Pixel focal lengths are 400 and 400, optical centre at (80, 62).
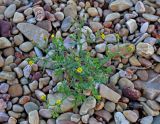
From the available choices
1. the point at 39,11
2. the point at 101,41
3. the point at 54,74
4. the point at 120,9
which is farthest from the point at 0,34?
the point at 120,9

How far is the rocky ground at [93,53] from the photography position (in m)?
2.04

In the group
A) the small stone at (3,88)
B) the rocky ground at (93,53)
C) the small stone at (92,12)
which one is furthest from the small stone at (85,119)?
the small stone at (92,12)

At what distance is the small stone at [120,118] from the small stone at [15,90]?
20.4 inches

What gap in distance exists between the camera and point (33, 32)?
90.6 inches

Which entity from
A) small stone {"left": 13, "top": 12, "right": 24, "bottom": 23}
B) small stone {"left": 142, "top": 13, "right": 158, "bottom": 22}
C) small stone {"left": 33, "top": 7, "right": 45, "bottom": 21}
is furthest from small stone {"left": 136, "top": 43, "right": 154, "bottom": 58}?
small stone {"left": 13, "top": 12, "right": 24, "bottom": 23}

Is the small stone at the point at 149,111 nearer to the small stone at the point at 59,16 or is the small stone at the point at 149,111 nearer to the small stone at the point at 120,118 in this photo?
the small stone at the point at 120,118

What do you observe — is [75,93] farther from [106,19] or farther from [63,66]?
[106,19]

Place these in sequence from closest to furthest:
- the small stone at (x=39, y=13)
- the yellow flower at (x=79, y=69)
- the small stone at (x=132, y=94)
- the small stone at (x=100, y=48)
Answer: the yellow flower at (x=79, y=69) → the small stone at (x=132, y=94) → the small stone at (x=100, y=48) → the small stone at (x=39, y=13)

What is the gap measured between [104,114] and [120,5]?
28.5 inches

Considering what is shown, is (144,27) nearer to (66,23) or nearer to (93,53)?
(93,53)

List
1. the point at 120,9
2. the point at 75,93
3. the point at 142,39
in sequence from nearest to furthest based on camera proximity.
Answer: the point at 75,93
the point at 142,39
the point at 120,9

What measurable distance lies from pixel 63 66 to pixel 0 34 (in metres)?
0.47

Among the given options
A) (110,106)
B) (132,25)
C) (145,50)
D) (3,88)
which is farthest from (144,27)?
(3,88)

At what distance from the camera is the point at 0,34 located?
2.30 meters
